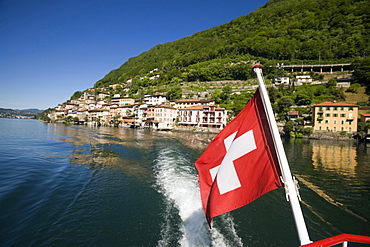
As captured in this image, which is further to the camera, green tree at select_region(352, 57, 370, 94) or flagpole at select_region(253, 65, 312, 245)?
green tree at select_region(352, 57, 370, 94)

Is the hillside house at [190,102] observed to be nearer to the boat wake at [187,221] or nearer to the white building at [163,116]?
the white building at [163,116]

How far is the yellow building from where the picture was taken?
41.4 m

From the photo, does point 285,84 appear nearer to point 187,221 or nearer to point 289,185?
point 187,221

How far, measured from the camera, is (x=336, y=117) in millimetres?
42688

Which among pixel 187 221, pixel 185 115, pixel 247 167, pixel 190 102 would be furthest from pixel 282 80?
pixel 247 167

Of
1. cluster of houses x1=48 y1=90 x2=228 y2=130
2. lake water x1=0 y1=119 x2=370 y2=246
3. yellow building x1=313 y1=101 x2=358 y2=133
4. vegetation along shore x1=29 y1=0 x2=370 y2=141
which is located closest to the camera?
lake water x1=0 y1=119 x2=370 y2=246

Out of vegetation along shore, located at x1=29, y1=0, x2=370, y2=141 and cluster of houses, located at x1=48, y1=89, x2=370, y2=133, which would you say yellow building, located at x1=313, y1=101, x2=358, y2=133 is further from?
vegetation along shore, located at x1=29, y1=0, x2=370, y2=141

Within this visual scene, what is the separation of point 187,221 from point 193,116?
5561 cm

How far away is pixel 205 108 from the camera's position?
59438mm

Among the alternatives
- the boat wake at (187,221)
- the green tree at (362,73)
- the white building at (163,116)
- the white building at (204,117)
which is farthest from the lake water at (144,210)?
the green tree at (362,73)

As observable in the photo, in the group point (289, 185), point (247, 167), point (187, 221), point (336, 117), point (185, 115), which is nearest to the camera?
point (289, 185)

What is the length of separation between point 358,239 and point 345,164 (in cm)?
2251

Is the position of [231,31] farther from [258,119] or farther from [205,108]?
[258,119]

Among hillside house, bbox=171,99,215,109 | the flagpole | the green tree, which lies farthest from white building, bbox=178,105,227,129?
the flagpole
